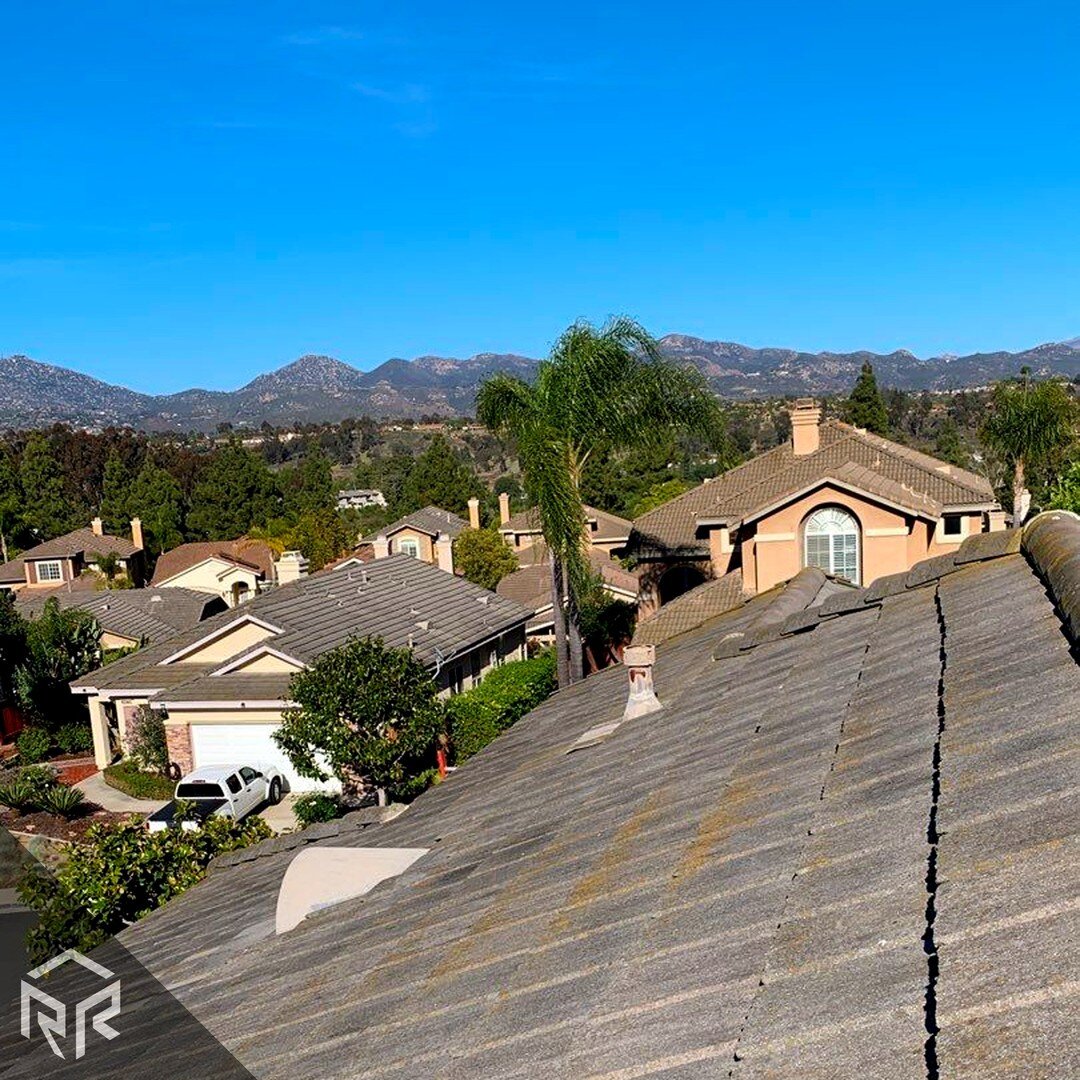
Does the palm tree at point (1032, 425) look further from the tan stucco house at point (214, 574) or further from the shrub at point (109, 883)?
the tan stucco house at point (214, 574)

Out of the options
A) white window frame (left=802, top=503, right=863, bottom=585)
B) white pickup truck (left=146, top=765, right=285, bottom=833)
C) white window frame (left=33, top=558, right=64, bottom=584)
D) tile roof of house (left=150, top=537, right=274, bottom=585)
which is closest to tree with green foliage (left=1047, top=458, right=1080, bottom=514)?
white window frame (left=802, top=503, right=863, bottom=585)

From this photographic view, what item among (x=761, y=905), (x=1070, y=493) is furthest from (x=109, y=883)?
(x=1070, y=493)

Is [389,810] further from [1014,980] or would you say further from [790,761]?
[1014,980]

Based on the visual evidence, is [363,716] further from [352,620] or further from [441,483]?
[441,483]

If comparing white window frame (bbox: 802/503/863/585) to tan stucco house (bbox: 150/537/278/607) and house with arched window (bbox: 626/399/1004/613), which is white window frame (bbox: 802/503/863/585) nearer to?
house with arched window (bbox: 626/399/1004/613)

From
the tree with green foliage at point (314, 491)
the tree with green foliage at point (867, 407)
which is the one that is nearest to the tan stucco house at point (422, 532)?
the tree with green foliage at point (314, 491)

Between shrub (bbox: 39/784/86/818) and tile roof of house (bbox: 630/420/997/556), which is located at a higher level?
tile roof of house (bbox: 630/420/997/556)
